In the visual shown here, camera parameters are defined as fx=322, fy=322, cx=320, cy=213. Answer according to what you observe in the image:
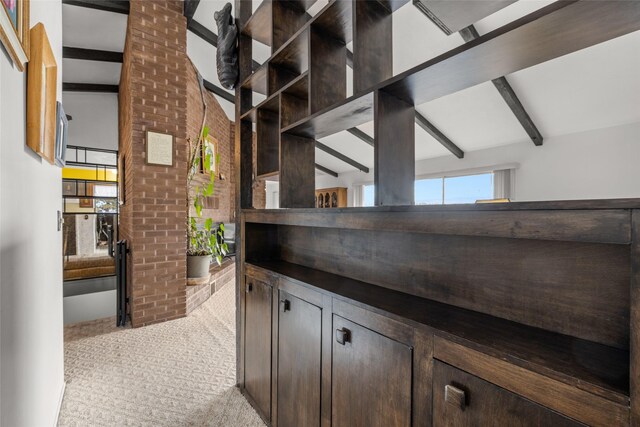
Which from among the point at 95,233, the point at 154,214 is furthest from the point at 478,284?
the point at 95,233

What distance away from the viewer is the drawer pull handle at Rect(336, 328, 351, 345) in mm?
1159

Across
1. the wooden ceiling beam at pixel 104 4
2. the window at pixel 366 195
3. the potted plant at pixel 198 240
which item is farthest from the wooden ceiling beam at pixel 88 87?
the window at pixel 366 195

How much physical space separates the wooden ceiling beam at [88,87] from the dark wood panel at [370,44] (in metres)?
5.45

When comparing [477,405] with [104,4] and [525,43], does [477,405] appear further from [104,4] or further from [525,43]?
[104,4]

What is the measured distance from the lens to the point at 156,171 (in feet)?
10.8

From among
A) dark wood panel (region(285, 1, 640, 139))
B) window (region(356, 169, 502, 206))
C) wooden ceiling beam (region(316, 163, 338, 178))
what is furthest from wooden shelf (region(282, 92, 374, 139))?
wooden ceiling beam (region(316, 163, 338, 178))

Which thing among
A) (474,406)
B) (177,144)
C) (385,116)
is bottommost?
(474,406)

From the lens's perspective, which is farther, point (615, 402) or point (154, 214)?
point (154, 214)

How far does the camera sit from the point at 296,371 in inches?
57.6

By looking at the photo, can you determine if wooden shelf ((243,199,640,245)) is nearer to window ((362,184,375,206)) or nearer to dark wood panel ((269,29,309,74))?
dark wood panel ((269,29,309,74))

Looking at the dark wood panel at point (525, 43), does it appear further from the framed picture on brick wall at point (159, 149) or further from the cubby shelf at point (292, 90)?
the framed picture on brick wall at point (159, 149)

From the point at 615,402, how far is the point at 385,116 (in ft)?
3.09

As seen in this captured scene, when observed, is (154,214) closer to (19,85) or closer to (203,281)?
(203,281)

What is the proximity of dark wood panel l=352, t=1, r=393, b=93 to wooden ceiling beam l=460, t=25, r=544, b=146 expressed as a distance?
2.84 m
